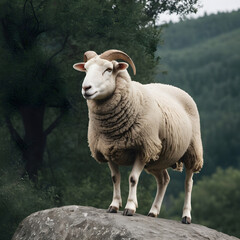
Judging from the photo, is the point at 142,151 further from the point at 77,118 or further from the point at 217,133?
the point at 217,133

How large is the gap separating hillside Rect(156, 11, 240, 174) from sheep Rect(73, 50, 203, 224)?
57.7 metres

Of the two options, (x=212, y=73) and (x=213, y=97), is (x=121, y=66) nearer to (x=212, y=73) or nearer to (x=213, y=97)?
(x=213, y=97)

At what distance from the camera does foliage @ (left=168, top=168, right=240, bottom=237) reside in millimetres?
51719

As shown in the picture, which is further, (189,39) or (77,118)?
(189,39)

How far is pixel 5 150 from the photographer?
18.0 meters

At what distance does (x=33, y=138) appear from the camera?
1931cm

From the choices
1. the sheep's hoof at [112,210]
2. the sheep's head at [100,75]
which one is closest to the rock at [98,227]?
the sheep's hoof at [112,210]

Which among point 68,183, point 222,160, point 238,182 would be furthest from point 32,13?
point 222,160

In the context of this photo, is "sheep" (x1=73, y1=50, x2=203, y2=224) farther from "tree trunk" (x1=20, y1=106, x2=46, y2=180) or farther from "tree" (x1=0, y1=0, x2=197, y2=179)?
"tree trunk" (x1=20, y1=106, x2=46, y2=180)

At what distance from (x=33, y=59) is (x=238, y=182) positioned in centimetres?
4488

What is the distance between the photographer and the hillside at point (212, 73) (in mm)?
88438

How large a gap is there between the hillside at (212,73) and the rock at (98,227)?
189 feet

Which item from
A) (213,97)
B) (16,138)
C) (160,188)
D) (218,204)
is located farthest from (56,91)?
(213,97)

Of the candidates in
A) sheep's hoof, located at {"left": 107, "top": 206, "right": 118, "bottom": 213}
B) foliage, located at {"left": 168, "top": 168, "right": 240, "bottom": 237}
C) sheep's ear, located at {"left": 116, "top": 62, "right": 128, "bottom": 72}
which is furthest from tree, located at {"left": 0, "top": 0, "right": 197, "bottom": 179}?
foliage, located at {"left": 168, "top": 168, "right": 240, "bottom": 237}
